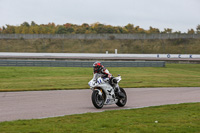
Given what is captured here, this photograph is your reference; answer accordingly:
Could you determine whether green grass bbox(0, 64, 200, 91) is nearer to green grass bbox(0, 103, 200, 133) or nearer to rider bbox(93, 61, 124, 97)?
rider bbox(93, 61, 124, 97)

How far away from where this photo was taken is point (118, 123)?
342 inches

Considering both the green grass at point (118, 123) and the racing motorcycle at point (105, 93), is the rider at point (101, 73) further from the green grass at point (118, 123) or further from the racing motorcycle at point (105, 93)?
the green grass at point (118, 123)

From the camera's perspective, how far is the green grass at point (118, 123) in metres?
7.83

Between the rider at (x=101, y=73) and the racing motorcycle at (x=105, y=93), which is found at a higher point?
the rider at (x=101, y=73)

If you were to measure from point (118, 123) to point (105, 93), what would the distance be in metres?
3.67

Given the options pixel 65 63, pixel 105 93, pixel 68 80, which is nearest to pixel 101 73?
pixel 105 93

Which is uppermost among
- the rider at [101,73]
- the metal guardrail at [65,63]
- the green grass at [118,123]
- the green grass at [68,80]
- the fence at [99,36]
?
the fence at [99,36]

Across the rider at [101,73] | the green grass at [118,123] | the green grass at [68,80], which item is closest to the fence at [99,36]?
the green grass at [68,80]

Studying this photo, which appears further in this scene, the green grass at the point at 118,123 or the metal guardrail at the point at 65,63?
the metal guardrail at the point at 65,63

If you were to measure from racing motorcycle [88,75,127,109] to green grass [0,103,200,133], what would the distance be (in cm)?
113

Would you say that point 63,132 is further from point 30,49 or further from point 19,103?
point 30,49

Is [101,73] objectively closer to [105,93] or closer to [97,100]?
[105,93]

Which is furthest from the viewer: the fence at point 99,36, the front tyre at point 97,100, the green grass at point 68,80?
the fence at point 99,36

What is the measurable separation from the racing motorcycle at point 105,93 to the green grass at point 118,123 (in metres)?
1.13
